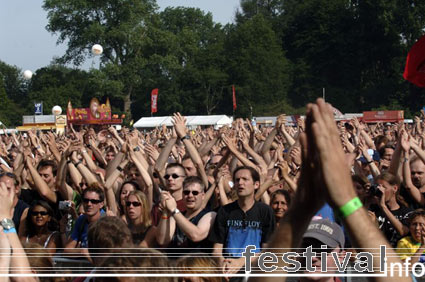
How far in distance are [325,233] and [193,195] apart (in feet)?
7.85

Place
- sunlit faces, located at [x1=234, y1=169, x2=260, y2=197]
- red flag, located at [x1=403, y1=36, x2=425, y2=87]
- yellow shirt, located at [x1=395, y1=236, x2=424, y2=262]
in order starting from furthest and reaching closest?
red flag, located at [x1=403, y1=36, x2=425, y2=87] < sunlit faces, located at [x1=234, y1=169, x2=260, y2=197] < yellow shirt, located at [x1=395, y1=236, x2=424, y2=262]

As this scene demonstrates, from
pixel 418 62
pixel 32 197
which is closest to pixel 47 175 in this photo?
pixel 32 197

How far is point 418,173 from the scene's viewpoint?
645 cm

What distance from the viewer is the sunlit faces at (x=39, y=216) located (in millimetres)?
5406

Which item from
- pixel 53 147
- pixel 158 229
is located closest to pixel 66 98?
pixel 53 147

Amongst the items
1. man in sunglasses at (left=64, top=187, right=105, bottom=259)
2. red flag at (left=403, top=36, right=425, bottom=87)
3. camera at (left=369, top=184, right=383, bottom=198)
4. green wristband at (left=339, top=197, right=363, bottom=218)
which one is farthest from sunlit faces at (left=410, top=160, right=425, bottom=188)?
green wristband at (left=339, top=197, right=363, bottom=218)

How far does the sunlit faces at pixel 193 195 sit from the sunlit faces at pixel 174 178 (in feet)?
2.02

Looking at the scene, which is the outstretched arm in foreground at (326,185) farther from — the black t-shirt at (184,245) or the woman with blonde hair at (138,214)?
the woman with blonde hair at (138,214)

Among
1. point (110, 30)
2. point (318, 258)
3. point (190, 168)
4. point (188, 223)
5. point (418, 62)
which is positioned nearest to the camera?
point (318, 258)

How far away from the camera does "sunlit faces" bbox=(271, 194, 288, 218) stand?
17.0 feet

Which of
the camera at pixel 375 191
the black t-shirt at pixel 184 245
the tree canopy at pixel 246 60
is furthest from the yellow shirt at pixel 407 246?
the tree canopy at pixel 246 60

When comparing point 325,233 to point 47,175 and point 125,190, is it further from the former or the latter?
point 47,175

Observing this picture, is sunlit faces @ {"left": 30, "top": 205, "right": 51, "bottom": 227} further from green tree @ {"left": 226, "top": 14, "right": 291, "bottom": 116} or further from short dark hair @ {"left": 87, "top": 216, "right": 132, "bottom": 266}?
green tree @ {"left": 226, "top": 14, "right": 291, "bottom": 116}

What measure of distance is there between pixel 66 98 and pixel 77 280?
235 feet
